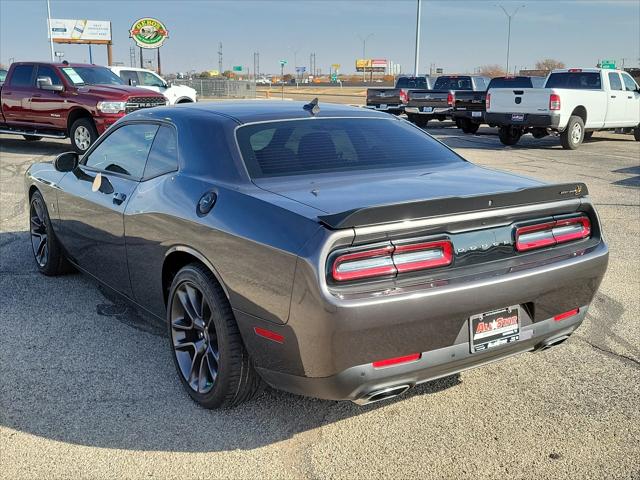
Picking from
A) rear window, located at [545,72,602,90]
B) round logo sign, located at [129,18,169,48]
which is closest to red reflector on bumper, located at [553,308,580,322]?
rear window, located at [545,72,602,90]

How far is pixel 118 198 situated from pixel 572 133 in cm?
1461

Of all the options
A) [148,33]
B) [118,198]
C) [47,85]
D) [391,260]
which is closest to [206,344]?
[391,260]

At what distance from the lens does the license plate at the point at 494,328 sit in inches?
119

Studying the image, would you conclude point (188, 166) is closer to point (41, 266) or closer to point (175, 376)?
point (175, 376)

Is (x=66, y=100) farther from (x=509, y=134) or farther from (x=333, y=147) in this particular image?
(x=333, y=147)

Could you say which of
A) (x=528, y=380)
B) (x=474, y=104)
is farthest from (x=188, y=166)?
(x=474, y=104)

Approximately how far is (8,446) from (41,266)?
9.53ft

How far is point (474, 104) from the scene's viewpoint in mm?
20797

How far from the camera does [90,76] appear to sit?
14.6 meters

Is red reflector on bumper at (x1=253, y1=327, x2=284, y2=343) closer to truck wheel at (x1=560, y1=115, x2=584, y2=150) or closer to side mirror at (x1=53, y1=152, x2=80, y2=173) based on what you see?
side mirror at (x1=53, y1=152, x2=80, y2=173)

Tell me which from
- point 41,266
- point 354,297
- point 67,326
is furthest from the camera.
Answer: point 41,266

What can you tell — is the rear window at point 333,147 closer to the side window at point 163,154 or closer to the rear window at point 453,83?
the side window at point 163,154

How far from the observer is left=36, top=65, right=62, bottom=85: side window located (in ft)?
→ 46.5

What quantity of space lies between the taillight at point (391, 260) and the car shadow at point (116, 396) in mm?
1002
